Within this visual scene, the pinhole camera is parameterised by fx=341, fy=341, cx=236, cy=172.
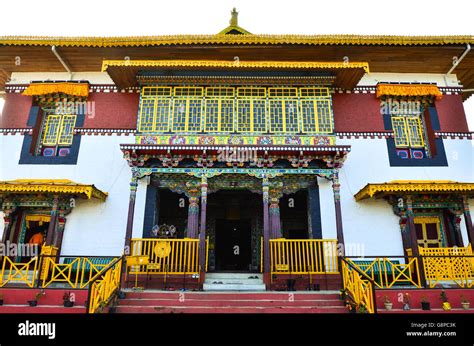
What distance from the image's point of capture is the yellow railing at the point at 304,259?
9.86 metres

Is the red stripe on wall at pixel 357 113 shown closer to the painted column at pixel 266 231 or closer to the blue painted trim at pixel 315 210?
the blue painted trim at pixel 315 210

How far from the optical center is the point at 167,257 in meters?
10.0

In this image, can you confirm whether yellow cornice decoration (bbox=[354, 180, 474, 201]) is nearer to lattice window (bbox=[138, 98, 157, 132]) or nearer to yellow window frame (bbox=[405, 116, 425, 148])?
yellow window frame (bbox=[405, 116, 425, 148])

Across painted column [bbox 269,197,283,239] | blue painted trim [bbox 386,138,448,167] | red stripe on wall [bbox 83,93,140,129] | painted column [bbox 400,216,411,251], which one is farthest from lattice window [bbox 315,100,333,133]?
red stripe on wall [bbox 83,93,140,129]

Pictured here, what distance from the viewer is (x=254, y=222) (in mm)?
13922

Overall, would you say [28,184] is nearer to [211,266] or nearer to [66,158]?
[66,158]

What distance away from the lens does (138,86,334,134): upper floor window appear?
1160 centimetres

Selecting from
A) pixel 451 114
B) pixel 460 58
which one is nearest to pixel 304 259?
pixel 451 114

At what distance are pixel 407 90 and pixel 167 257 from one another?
10.6m

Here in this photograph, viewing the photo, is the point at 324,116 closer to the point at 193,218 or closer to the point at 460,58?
the point at 193,218

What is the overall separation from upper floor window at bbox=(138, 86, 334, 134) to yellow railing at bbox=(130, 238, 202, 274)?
148 inches

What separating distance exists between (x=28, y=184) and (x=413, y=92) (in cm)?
1376

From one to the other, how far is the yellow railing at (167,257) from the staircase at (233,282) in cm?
61

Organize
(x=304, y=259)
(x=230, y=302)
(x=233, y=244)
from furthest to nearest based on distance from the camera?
(x=233, y=244), (x=304, y=259), (x=230, y=302)
